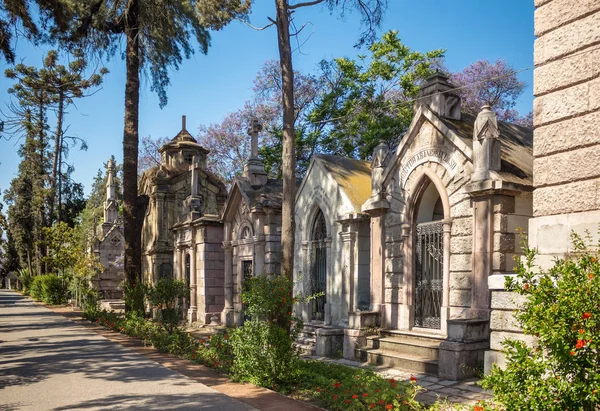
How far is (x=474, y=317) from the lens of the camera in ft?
32.3

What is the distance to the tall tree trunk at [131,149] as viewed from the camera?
18125 mm

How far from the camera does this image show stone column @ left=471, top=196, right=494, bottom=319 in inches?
383

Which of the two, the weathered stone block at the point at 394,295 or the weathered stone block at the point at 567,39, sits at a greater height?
the weathered stone block at the point at 567,39

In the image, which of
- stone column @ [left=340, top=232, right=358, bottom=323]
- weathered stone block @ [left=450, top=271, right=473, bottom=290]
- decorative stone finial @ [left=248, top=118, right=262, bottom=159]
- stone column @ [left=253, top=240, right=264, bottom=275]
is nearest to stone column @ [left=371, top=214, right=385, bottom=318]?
stone column @ [left=340, top=232, right=358, bottom=323]

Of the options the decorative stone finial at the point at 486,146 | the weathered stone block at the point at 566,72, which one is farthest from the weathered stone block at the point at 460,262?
the weathered stone block at the point at 566,72

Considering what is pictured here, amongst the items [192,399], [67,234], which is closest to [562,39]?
[192,399]

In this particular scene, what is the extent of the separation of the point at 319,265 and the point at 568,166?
9413 mm

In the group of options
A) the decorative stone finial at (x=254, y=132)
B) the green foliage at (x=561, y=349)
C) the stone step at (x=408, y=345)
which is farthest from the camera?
the decorative stone finial at (x=254, y=132)

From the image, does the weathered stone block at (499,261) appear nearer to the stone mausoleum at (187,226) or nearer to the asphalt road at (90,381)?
the asphalt road at (90,381)

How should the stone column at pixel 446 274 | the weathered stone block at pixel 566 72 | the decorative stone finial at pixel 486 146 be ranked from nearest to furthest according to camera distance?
the weathered stone block at pixel 566 72
the decorative stone finial at pixel 486 146
the stone column at pixel 446 274

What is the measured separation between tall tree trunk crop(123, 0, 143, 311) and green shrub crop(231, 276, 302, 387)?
30.8ft

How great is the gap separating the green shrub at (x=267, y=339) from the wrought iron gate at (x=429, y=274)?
3.35 m

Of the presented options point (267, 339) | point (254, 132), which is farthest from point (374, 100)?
point (267, 339)

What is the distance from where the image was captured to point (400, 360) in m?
10.7
